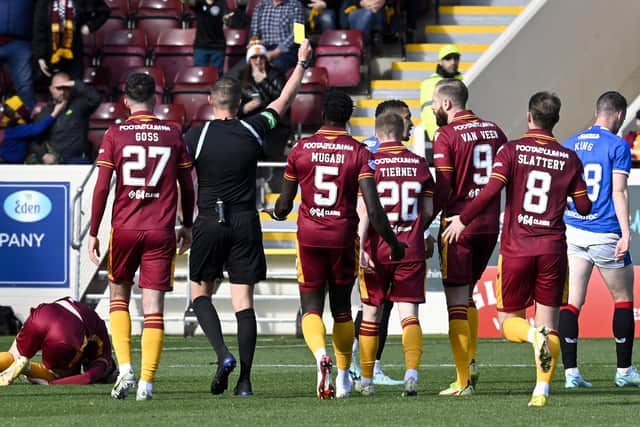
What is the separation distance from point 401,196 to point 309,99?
29.0 ft

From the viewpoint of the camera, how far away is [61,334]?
10.4m

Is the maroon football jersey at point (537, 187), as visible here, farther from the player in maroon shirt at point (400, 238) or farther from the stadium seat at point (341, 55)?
the stadium seat at point (341, 55)

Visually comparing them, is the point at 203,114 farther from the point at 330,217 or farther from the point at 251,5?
the point at 330,217

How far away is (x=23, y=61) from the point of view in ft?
63.6

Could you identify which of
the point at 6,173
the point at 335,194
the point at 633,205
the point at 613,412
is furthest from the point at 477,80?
the point at 613,412

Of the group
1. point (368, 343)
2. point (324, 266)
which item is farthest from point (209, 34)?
point (368, 343)

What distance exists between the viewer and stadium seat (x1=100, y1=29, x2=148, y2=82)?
20234 mm

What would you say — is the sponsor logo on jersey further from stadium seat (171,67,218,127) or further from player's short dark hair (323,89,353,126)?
player's short dark hair (323,89,353,126)

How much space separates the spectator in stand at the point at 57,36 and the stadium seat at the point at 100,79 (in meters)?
0.50

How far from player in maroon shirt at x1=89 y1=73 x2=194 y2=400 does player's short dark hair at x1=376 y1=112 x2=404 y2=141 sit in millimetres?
1234

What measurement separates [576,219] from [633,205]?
5328mm

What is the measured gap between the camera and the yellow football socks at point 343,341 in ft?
32.2

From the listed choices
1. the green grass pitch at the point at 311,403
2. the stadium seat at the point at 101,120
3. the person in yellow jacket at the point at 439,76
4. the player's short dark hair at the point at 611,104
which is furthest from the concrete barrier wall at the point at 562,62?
the player's short dark hair at the point at 611,104

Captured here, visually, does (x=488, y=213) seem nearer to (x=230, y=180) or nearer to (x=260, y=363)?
(x=230, y=180)
